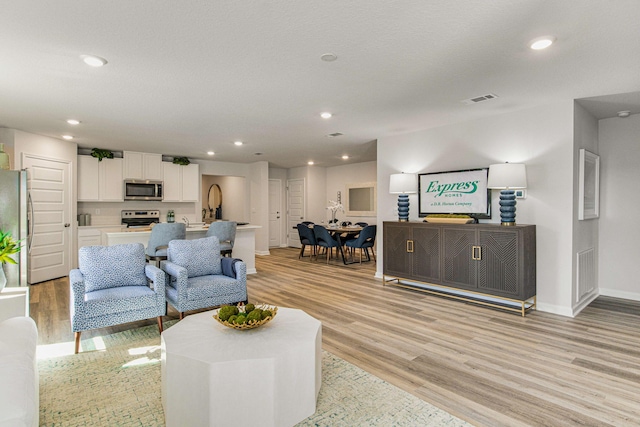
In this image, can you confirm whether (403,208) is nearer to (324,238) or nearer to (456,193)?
(456,193)

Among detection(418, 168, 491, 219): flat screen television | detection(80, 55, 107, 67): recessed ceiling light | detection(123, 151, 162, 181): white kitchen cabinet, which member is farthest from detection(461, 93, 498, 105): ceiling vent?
detection(123, 151, 162, 181): white kitchen cabinet

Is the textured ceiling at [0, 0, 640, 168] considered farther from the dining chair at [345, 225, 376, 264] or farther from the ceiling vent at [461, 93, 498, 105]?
the dining chair at [345, 225, 376, 264]

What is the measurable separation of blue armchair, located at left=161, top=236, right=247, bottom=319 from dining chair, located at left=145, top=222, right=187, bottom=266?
0.83 m

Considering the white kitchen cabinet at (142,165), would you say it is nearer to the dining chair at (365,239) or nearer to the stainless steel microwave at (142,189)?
the stainless steel microwave at (142,189)

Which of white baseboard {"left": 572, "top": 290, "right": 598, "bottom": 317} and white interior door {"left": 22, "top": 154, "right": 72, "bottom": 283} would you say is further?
white interior door {"left": 22, "top": 154, "right": 72, "bottom": 283}

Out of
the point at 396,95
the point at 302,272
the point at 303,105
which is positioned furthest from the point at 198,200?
the point at 396,95

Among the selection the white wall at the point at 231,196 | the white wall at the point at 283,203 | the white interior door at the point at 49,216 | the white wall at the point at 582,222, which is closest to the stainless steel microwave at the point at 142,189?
the white interior door at the point at 49,216

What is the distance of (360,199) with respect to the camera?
30.8 ft

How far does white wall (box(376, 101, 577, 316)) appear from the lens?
393 centimetres

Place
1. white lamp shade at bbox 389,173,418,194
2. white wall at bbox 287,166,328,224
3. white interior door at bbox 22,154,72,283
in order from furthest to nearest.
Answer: white wall at bbox 287,166,328,224
white interior door at bbox 22,154,72,283
white lamp shade at bbox 389,173,418,194

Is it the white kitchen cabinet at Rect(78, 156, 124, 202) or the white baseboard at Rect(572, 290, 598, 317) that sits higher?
the white kitchen cabinet at Rect(78, 156, 124, 202)

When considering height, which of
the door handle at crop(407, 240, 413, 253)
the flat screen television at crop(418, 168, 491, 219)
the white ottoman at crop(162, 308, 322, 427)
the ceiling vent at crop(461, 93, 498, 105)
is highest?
the ceiling vent at crop(461, 93, 498, 105)

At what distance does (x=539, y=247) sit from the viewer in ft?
13.6

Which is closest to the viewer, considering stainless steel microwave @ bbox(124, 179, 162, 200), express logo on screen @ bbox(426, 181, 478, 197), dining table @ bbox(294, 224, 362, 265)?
express logo on screen @ bbox(426, 181, 478, 197)
